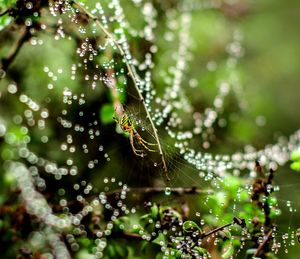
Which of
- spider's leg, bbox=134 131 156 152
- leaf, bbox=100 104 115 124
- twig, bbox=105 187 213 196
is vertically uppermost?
Answer: leaf, bbox=100 104 115 124

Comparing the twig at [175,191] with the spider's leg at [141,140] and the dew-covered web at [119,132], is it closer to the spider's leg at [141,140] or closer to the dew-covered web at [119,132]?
the dew-covered web at [119,132]

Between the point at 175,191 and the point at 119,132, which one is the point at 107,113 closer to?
the point at 119,132

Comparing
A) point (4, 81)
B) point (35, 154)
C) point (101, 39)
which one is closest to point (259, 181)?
point (101, 39)

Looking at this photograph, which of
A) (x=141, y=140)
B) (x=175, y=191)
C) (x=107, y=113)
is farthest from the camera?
(x=107, y=113)

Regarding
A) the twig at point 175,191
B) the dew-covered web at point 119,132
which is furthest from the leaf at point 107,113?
the twig at point 175,191

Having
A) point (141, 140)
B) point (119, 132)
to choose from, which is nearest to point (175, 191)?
point (141, 140)

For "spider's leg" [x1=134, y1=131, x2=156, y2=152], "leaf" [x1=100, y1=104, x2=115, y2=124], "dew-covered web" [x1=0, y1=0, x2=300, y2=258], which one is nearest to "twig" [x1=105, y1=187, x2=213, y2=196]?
"dew-covered web" [x1=0, y1=0, x2=300, y2=258]

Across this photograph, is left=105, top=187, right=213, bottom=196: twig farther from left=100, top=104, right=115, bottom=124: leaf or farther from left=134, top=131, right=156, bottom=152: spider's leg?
left=100, top=104, right=115, bottom=124: leaf

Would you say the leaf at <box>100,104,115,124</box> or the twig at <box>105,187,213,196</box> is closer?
the twig at <box>105,187,213,196</box>

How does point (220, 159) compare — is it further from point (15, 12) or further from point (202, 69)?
point (15, 12)
